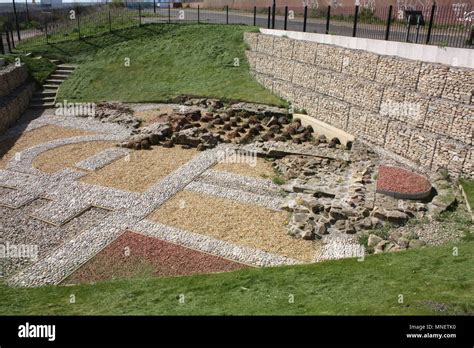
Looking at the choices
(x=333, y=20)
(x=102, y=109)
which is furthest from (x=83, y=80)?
(x=333, y=20)

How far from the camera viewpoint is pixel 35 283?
10984 mm

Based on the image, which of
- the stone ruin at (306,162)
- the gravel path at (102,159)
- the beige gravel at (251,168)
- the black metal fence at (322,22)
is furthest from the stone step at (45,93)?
the beige gravel at (251,168)

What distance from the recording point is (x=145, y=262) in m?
12.0

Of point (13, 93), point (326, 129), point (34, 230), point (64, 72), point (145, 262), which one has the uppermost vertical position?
point (64, 72)

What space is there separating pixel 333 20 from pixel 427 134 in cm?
1768

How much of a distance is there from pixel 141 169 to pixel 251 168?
4959 mm

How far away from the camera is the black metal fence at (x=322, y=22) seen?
20531 mm

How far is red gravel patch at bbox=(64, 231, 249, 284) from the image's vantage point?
11.5 m

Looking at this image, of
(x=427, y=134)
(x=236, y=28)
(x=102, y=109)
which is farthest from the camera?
(x=236, y=28)

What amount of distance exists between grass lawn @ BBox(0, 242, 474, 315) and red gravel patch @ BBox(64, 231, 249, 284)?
0.82 meters

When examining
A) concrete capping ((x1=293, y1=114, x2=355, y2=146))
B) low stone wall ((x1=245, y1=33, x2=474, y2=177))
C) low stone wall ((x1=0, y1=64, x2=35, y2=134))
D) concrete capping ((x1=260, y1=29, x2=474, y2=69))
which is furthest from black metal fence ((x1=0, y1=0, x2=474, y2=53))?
concrete capping ((x1=293, y1=114, x2=355, y2=146))

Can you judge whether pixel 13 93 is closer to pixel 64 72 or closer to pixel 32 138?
pixel 32 138

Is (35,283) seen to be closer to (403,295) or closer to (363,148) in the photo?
(403,295)

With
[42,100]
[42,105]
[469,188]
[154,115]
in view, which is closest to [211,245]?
[469,188]
